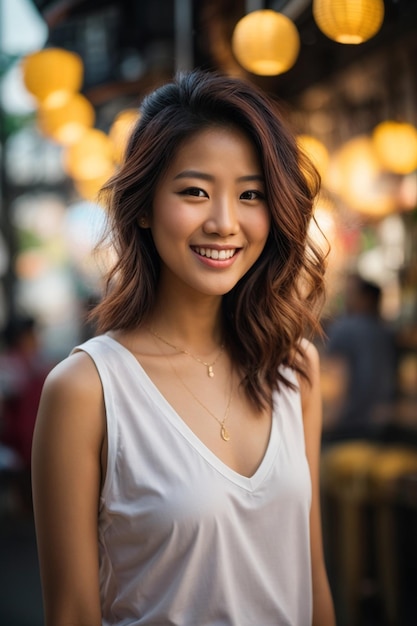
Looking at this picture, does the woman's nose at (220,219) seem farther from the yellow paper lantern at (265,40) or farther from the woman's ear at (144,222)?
the yellow paper lantern at (265,40)

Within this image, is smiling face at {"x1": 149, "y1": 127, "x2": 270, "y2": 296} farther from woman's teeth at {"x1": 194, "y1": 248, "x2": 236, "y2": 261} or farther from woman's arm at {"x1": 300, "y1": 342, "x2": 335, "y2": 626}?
woman's arm at {"x1": 300, "y1": 342, "x2": 335, "y2": 626}

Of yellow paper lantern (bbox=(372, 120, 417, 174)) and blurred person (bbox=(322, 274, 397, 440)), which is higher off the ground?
yellow paper lantern (bbox=(372, 120, 417, 174))

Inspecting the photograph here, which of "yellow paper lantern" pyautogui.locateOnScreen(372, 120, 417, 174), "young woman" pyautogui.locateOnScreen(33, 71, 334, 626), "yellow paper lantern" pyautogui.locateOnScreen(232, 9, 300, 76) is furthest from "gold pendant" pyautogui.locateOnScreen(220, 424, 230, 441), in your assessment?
"yellow paper lantern" pyautogui.locateOnScreen(372, 120, 417, 174)

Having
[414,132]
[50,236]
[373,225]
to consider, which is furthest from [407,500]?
[50,236]

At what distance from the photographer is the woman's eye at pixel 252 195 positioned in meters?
1.83

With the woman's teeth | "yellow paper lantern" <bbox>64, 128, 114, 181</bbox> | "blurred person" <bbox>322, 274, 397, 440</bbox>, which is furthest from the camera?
"yellow paper lantern" <bbox>64, 128, 114, 181</bbox>

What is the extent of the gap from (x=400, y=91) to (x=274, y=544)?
453 cm

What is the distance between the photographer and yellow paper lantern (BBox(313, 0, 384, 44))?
9.77 ft

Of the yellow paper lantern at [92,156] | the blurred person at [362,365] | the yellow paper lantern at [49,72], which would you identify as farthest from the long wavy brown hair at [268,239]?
the yellow paper lantern at [92,156]

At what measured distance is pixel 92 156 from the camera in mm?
6273

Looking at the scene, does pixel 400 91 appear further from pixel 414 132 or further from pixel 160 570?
pixel 160 570

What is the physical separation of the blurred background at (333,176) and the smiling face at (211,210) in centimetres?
148

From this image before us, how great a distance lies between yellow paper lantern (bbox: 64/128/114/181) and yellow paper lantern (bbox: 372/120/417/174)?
2212mm

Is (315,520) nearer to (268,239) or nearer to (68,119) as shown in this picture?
(268,239)
